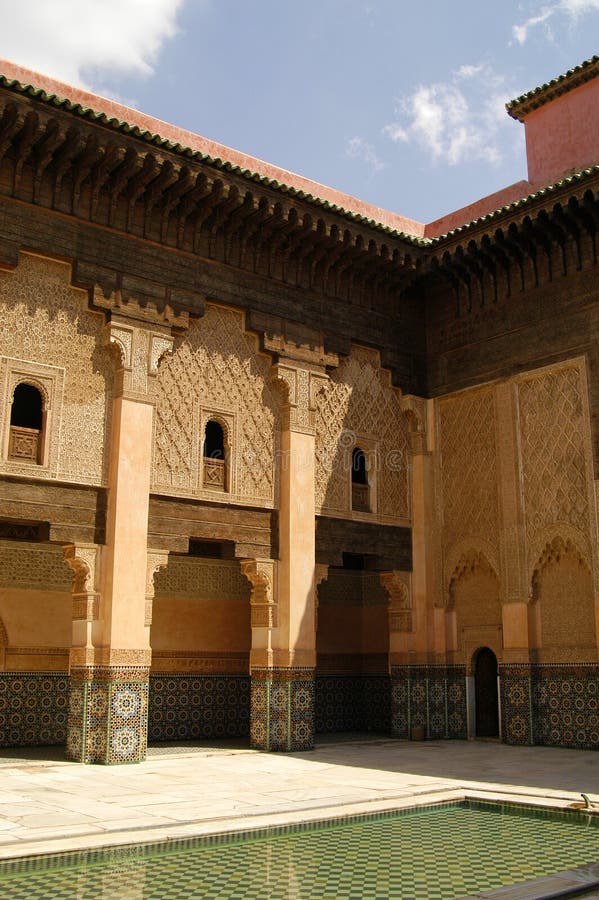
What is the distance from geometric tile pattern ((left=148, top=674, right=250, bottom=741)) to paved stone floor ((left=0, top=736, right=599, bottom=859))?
0.84m

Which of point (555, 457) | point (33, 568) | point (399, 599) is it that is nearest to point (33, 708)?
point (33, 568)

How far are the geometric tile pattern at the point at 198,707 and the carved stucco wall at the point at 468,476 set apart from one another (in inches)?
111

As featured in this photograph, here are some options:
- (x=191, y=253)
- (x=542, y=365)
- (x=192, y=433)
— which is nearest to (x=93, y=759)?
(x=192, y=433)

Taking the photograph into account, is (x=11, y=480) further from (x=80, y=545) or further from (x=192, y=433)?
(x=192, y=433)

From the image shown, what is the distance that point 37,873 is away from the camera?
4.09 metres

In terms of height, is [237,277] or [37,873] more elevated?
[237,277]

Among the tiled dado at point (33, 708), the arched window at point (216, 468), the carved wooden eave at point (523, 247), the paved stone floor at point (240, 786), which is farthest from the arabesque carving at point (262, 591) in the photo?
the carved wooden eave at point (523, 247)

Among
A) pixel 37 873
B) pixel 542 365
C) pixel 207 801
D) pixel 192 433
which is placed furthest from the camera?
pixel 542 365

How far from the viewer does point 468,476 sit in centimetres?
1073

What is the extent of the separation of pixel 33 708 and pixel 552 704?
5.27 m

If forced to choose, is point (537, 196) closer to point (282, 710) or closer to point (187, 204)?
point (187, 204)

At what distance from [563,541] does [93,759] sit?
505cm

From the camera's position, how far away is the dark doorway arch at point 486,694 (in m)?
10.4

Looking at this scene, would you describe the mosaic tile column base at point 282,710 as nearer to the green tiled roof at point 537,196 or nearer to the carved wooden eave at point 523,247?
the carved wooden eave at point 523,247
